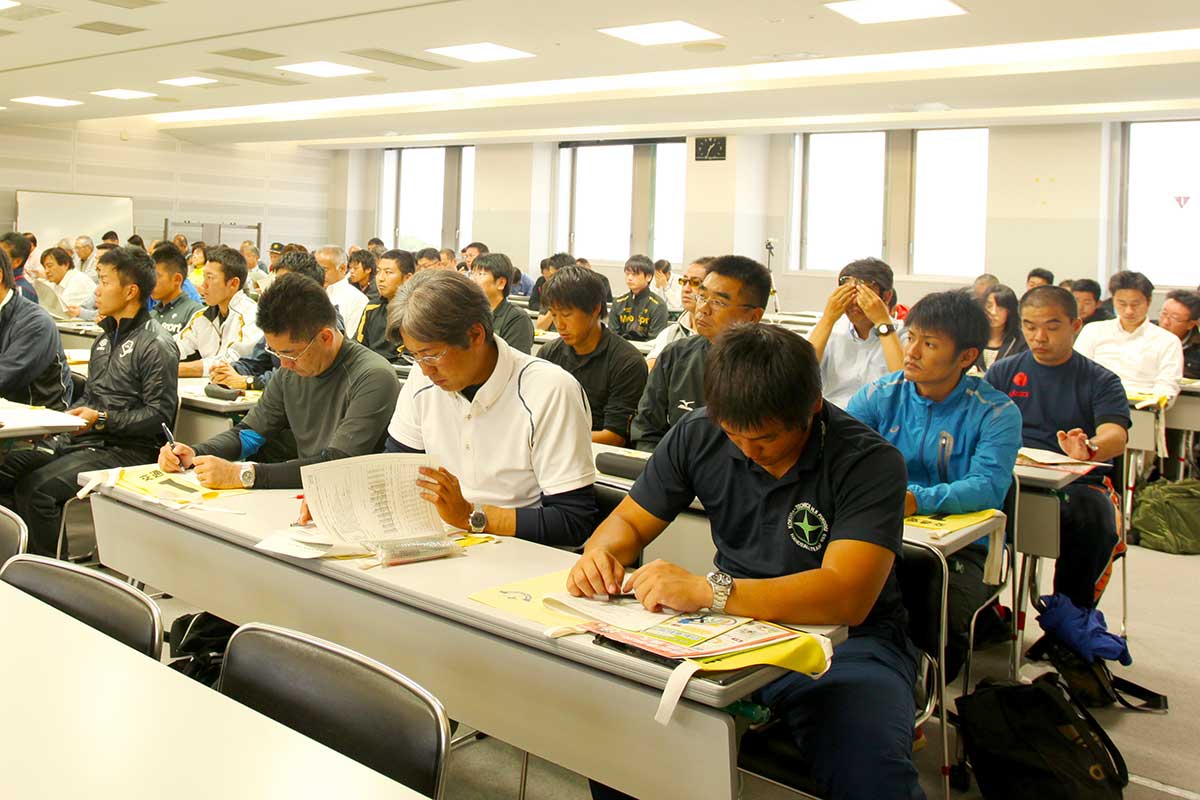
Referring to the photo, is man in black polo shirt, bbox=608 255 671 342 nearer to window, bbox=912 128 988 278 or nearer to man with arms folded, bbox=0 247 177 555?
window, bbox=912 128 988 278

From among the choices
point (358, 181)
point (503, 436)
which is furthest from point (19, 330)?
point (358, 181)

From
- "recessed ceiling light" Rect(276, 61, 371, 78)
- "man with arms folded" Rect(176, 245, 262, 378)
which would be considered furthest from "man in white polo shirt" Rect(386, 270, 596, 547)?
"recessed ceiling light" Rect(276, 61, 371, 78)

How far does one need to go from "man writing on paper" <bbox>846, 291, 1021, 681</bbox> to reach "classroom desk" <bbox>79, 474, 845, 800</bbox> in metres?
1.12

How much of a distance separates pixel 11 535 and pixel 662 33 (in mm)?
7075

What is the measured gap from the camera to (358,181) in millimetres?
19797

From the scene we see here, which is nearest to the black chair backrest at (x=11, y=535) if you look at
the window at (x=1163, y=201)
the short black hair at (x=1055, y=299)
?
the short black hair at (x=1055, y=299)

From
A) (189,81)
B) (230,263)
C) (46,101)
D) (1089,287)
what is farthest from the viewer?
(46,101)

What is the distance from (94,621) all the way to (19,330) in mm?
3392

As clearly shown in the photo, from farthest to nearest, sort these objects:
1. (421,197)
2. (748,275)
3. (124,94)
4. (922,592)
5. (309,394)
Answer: (421,197)
(124,94)
(748,275)
(309,394)
(922,592)

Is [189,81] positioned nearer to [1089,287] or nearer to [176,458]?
[1089,287]

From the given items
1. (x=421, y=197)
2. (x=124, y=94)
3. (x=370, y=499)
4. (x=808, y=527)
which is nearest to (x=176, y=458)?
(x=370, y=499)

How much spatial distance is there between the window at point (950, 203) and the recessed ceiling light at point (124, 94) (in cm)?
981

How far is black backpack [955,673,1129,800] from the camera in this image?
2527 mm

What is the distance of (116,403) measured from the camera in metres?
4.36
